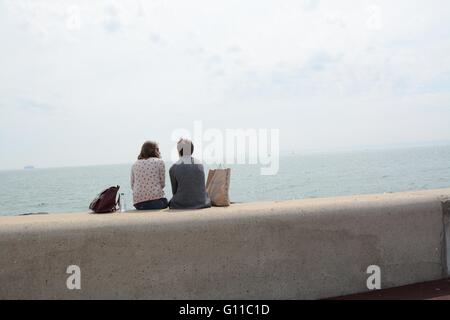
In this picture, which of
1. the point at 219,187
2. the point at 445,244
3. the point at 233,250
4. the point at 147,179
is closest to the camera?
the point at 233,250

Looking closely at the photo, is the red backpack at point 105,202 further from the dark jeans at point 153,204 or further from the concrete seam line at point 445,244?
the concrete seam line at point 445,244

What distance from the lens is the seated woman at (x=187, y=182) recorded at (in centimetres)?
527

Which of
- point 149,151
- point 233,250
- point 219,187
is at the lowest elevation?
point 233,250

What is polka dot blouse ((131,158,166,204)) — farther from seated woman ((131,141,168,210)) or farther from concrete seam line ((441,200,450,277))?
concrete seam line ((441,200,450,277))

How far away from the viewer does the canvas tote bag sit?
18.1ft

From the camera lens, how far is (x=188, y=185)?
5355mm

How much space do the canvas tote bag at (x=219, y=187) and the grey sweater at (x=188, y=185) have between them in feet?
0.49

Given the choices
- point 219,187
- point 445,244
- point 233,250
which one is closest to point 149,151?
point 219,187

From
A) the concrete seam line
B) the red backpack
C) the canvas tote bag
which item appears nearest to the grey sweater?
the canvas tote bag

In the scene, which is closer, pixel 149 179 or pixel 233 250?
pixel 233 250

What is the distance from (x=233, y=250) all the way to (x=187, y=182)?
58.8 inches

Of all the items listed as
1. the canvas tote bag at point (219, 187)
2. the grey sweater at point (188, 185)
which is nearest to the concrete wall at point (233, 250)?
the grey sweater at point (188, 185)

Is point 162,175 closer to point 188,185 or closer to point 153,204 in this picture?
point 153,204
